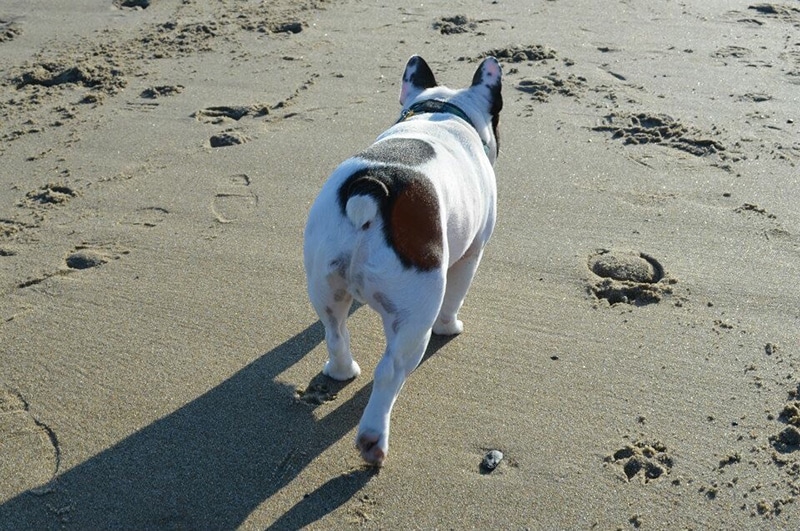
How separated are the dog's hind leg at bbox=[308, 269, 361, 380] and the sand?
0.08 m

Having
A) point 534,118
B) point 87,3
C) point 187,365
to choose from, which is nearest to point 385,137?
point 187,365

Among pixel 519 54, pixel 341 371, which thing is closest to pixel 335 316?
pixel 341 371

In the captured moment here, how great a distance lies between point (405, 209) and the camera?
10.6 ft

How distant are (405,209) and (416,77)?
1.62 meters

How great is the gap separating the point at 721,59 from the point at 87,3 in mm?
5670

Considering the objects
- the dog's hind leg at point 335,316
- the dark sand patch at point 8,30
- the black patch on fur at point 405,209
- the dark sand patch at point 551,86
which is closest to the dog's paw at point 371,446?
the dog's hind leg at point 335,316

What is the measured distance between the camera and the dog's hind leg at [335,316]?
337 centimetres

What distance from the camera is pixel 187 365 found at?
4000 mm

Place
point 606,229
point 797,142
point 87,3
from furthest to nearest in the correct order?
point 87,3 < point 797,142 < point 606,229

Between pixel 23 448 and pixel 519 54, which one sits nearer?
pixel 23 448

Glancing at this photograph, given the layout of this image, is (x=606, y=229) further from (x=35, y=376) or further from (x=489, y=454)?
(x=35, y=376)

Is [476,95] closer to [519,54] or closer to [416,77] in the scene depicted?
[416,77]

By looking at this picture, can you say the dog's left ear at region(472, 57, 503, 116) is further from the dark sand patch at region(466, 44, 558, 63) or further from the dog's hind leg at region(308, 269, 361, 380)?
the dark sand patch at region(466, 44, 558, 63)

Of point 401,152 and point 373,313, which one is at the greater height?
point 401,152
